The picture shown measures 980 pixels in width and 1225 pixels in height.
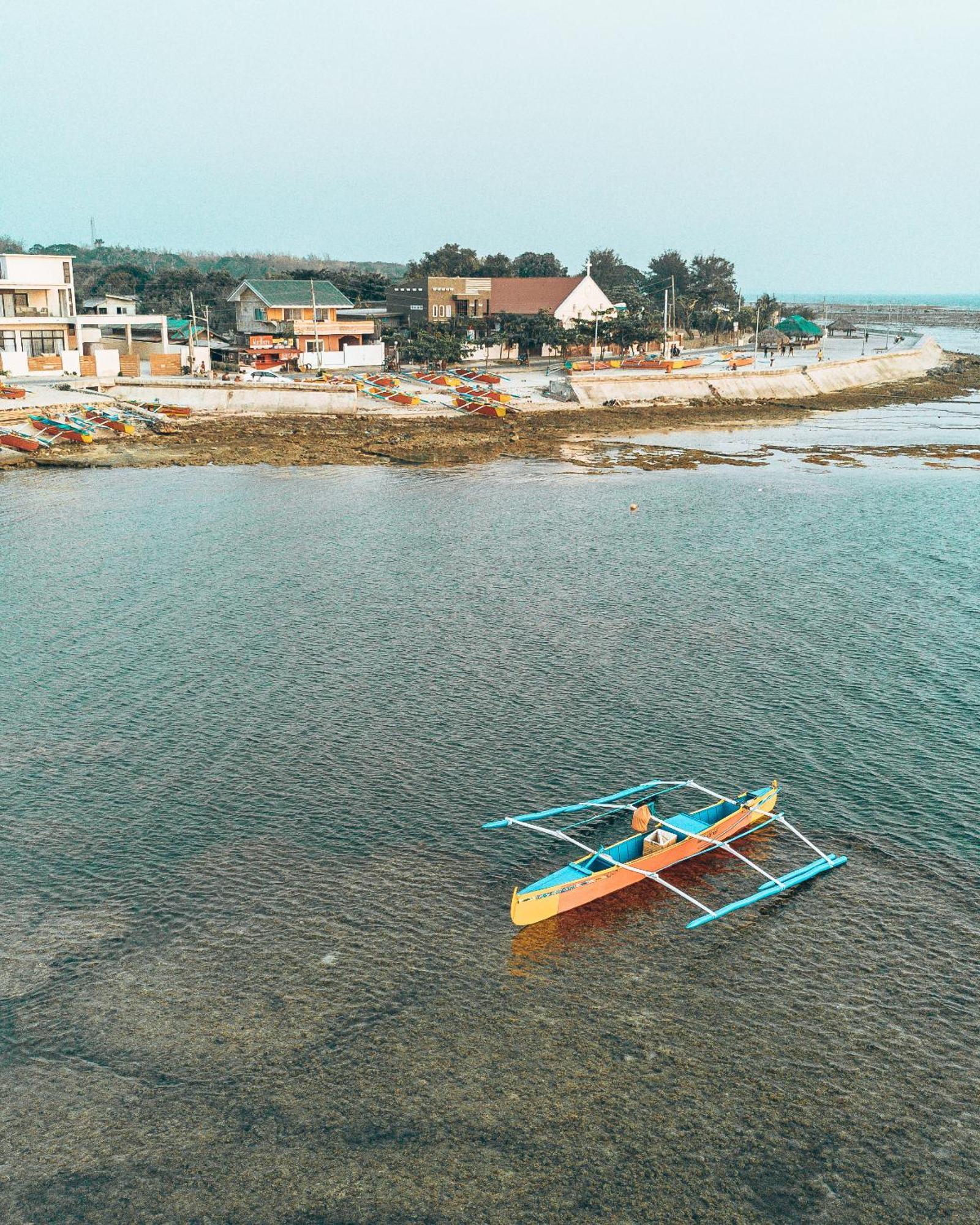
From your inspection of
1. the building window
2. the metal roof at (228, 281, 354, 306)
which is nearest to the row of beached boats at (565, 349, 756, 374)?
the metal roof at (228, 281, 354, 306)

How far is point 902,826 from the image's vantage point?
88.0ft

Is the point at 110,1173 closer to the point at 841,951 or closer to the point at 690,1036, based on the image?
the point at 690,1036

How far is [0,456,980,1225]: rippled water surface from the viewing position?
17297 millimetres

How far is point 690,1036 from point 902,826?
986 centimetres

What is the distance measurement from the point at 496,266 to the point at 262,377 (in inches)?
2982

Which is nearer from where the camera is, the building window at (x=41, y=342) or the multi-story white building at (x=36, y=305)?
the multi-story white building at (x=36, y=305)

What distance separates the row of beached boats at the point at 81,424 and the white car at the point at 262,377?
9262 mm

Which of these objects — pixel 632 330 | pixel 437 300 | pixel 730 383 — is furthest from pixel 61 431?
pixel 632 330

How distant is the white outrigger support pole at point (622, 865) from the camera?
23.7 meters

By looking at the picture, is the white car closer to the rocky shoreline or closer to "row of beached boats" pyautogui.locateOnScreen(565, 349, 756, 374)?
the rocky shoreline

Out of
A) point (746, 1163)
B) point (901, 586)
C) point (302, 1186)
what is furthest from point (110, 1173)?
point (901, 586)

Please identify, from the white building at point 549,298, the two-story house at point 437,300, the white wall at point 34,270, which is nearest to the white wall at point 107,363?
the white wall at point 34,270

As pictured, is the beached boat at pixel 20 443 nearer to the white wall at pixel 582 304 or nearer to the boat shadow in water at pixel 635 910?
the boat shadow in water at pixel 635 910

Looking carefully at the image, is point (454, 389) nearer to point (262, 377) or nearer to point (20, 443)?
point (262, 377)
